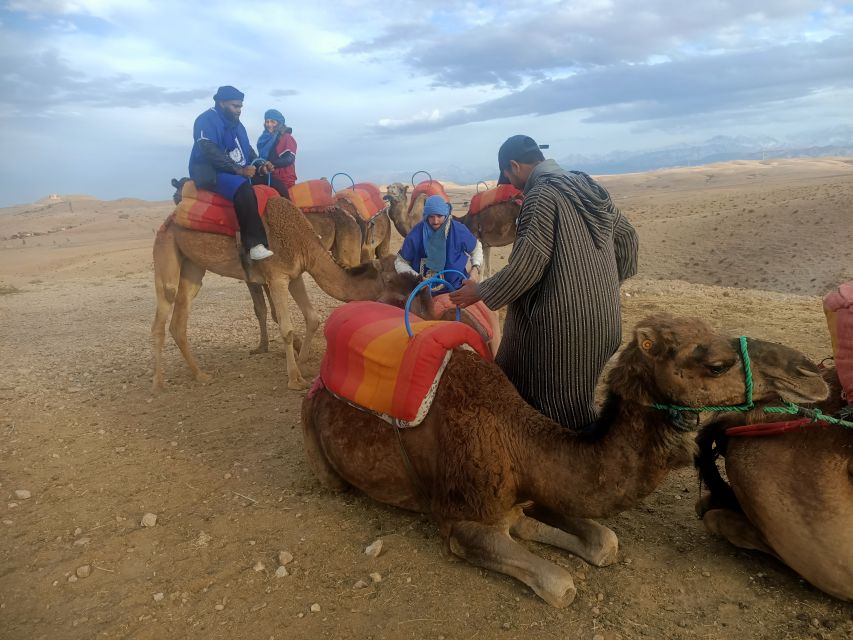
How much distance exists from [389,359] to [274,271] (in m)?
3.86

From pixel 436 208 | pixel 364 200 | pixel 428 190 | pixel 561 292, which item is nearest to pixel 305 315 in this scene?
pixel 436 208

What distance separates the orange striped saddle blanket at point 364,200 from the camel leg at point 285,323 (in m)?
3.04

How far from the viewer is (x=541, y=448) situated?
3.08 metres

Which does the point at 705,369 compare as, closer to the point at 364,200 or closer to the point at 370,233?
the point at 370,233

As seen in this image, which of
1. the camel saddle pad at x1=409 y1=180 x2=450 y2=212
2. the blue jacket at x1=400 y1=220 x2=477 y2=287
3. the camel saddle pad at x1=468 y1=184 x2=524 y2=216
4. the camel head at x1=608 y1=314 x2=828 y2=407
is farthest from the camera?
the camel saddle pad at x1=409 y1=180 x2=450 y2=212

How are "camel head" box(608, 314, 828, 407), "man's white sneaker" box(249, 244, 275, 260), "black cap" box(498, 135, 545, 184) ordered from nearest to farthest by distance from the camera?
"camel head" box(608, 314, 828, 407) < "black cap" box(498, 135, 545, 184) < "man's white sneaker" box(249, 244, 275, 260)

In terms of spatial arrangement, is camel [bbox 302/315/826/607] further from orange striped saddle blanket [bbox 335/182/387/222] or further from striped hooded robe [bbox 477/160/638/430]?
orange striped saddle blanket [bbox 335/182/387/222]

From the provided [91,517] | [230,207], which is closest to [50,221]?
[230,207]

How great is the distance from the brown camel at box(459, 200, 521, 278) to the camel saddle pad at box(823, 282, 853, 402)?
8057 mm

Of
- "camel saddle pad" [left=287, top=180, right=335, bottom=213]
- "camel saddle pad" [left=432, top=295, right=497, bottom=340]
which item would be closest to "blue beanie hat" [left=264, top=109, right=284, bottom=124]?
"camel saddle pad" [left=287, top=180, right=335, bottom=213]

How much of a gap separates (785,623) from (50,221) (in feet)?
172

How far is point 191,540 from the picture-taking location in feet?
12.5

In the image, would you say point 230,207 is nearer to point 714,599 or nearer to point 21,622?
point 21,622

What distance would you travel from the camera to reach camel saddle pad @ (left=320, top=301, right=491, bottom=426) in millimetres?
3328
